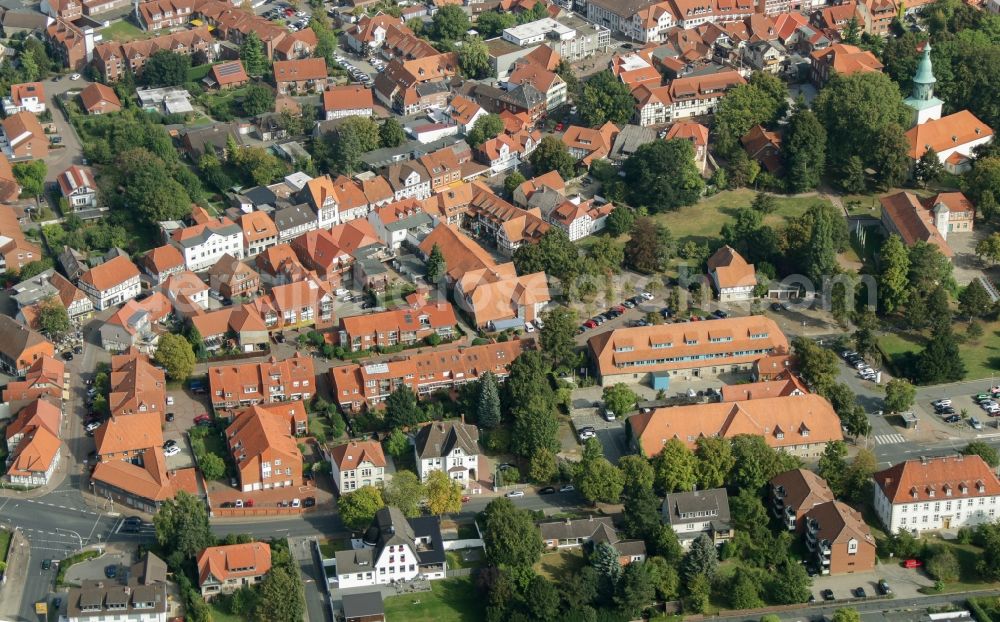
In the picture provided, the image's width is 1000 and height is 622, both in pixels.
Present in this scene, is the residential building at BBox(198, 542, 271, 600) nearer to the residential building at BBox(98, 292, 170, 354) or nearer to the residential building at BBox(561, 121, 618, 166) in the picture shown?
the residential building at BBox(98, 292, 170, 354)

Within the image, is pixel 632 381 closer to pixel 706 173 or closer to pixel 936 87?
pixel 706 173

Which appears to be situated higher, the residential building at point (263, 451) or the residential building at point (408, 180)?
the residential building at point (263, 451)

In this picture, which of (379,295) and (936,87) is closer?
(379,295)

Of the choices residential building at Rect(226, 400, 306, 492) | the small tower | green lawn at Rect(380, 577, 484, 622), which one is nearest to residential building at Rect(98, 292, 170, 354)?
residential building at Rect(226, 400, 306, 492)

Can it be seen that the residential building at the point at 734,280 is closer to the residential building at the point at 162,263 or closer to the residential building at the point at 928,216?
the residential building at the point at 928,216

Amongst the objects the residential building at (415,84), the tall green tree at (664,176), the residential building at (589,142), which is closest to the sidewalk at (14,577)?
the tall green tree at (664,176)

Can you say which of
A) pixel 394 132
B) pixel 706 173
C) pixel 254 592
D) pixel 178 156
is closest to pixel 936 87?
pixel 706 173
